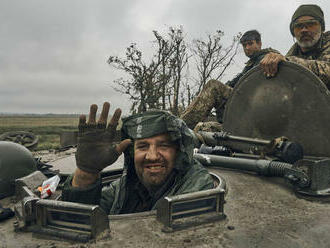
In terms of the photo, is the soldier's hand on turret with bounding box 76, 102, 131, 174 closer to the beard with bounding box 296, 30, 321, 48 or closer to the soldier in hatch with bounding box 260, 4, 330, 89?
the soldier in hatch with bounding box 260, 4, 330, 89

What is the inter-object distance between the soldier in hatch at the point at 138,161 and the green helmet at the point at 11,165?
62cm

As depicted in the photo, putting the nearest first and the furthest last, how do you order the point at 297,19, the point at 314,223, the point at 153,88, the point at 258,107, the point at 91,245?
the point at 91,245 → the point at 314,223 → the point at 258,107 → the point at 297,19 → the point at 153,88

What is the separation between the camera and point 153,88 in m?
19.1

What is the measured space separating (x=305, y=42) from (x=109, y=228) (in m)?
3.69

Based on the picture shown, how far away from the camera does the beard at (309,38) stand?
13.0ft

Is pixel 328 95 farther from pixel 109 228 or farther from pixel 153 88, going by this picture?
pixel 153 88

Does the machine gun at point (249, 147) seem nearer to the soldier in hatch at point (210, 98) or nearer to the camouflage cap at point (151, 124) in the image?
the camouflage cap at point (151, 124)

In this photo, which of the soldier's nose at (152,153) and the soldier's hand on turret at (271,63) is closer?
the soldier's nose at (152,153)

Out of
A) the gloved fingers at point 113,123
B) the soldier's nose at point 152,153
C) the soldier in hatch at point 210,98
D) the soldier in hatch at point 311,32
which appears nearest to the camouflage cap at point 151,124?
the soldier's nose at point 152,153

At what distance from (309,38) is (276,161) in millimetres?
2078

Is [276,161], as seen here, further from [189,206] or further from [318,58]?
[318,58]

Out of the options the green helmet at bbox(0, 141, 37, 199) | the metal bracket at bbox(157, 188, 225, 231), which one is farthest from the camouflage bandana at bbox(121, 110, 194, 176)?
the green helmet at bbox(0, 141, 37, 199)

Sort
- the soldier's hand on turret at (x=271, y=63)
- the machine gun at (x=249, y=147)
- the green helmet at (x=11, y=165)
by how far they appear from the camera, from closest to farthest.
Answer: the green helmet at (x=11, y=165) → the machine gun at (x=249, y=147) → the soldier's hand on turret at (x=271, y=63)

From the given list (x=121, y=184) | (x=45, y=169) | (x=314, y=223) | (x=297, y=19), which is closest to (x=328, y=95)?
(x=314, y=223)
